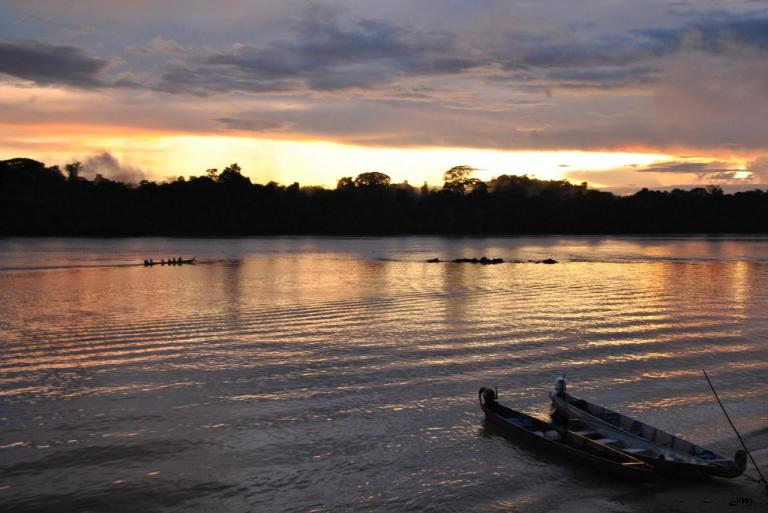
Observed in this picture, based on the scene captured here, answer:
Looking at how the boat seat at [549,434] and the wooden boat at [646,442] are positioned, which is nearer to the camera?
the wooden boat at [646,442]

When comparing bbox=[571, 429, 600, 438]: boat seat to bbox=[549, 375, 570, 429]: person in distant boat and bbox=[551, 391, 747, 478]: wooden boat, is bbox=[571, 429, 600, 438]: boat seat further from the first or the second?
bbox=[549, 375, 570, 429]: person in distant boat

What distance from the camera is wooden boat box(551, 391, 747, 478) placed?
45.4ft

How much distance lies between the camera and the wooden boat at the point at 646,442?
13.8 metres

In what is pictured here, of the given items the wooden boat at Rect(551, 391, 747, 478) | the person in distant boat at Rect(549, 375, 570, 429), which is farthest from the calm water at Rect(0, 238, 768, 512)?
the person in distant boat at Rect(549, 375, 570, 429)

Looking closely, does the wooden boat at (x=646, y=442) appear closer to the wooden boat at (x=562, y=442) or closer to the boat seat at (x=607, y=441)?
the boat seat at (x=607, y=441)

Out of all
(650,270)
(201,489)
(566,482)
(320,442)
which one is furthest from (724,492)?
(650,270)

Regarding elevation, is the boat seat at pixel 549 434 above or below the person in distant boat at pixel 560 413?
below

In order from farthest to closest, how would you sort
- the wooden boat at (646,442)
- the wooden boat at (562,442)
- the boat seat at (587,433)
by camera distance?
1. the boat seat at (587,433)
2. the wooden boat at (562,442)
3. the wooden boat at (646,442)

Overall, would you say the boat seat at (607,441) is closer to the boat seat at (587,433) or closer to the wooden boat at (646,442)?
the wooden boat at (646,442)

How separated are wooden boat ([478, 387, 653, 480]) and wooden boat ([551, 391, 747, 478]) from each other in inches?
11.6

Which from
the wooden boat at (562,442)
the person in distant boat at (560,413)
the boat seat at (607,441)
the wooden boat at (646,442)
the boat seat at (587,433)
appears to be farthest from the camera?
the person in distant boat at (560,413)

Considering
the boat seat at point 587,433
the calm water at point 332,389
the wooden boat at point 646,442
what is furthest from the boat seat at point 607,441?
the calm water at point 332,389

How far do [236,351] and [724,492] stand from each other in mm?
18635

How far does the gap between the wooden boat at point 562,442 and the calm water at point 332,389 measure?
0.34 meters
